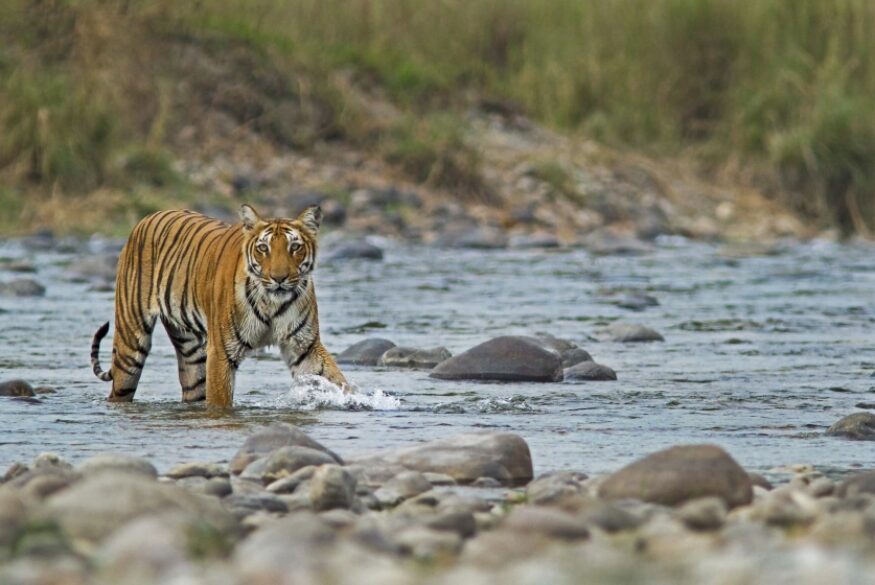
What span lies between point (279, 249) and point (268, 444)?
141cm

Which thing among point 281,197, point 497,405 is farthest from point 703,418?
point 281,197

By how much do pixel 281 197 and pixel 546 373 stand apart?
10.3 m

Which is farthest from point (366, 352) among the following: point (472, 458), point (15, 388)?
point (472, 458)

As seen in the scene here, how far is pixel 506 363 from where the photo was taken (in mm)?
8375

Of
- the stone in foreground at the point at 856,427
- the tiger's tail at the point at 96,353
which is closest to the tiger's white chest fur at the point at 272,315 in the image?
the tiger's tail at the point at 96,353

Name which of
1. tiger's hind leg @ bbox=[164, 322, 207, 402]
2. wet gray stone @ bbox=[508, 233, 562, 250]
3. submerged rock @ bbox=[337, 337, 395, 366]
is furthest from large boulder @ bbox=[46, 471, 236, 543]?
wet gray stone @ bbox=[508, 233, 562, 250]

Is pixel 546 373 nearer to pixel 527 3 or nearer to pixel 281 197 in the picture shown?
pixel 281 197

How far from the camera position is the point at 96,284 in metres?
12.7

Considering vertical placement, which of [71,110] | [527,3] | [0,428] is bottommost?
[0,428]

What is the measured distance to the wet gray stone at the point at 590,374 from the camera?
8344 millimetres

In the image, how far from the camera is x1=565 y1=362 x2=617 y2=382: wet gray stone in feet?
27.4

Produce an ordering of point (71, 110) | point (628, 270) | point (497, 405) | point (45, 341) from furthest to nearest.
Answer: point (71, 110)
point (628, 270)
point (45, 341)
point (497, 405)

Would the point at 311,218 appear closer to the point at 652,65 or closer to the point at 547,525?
the point at 547,525

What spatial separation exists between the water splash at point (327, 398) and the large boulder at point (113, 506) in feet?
9.97
